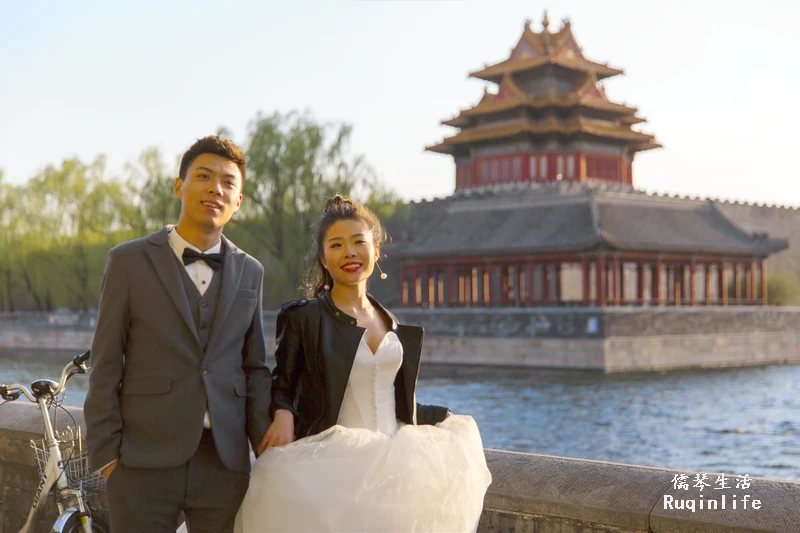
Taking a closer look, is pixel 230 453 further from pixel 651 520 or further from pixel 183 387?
pixel 651 520

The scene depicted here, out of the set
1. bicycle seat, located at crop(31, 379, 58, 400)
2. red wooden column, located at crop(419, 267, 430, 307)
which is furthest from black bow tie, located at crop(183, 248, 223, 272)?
red wooden column, located at crop(419, 267, 430, 307)

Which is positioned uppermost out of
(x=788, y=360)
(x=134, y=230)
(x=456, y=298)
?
(x=134, y=230)

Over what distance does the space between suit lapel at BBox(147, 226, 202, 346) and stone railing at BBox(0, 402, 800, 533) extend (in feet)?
3.38

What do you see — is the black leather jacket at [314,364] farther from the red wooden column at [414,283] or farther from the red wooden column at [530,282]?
the red wooden column at [414,283]

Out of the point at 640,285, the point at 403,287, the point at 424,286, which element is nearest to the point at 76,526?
the point at 640,285

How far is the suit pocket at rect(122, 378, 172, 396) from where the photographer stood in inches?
80.9

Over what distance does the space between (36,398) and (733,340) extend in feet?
66.9

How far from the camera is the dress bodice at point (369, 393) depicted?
2236 millimetres

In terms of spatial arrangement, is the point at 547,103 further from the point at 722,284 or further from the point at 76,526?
the point at 76,526

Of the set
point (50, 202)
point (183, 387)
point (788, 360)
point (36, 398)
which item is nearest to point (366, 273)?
point (183, 387)

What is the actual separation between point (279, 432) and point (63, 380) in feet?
2.95

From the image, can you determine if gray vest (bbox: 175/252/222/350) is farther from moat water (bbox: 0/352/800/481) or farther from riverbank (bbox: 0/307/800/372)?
riverbank (bbox: 0/307/800/372)

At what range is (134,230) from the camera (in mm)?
24328

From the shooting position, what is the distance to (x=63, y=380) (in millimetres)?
2699
